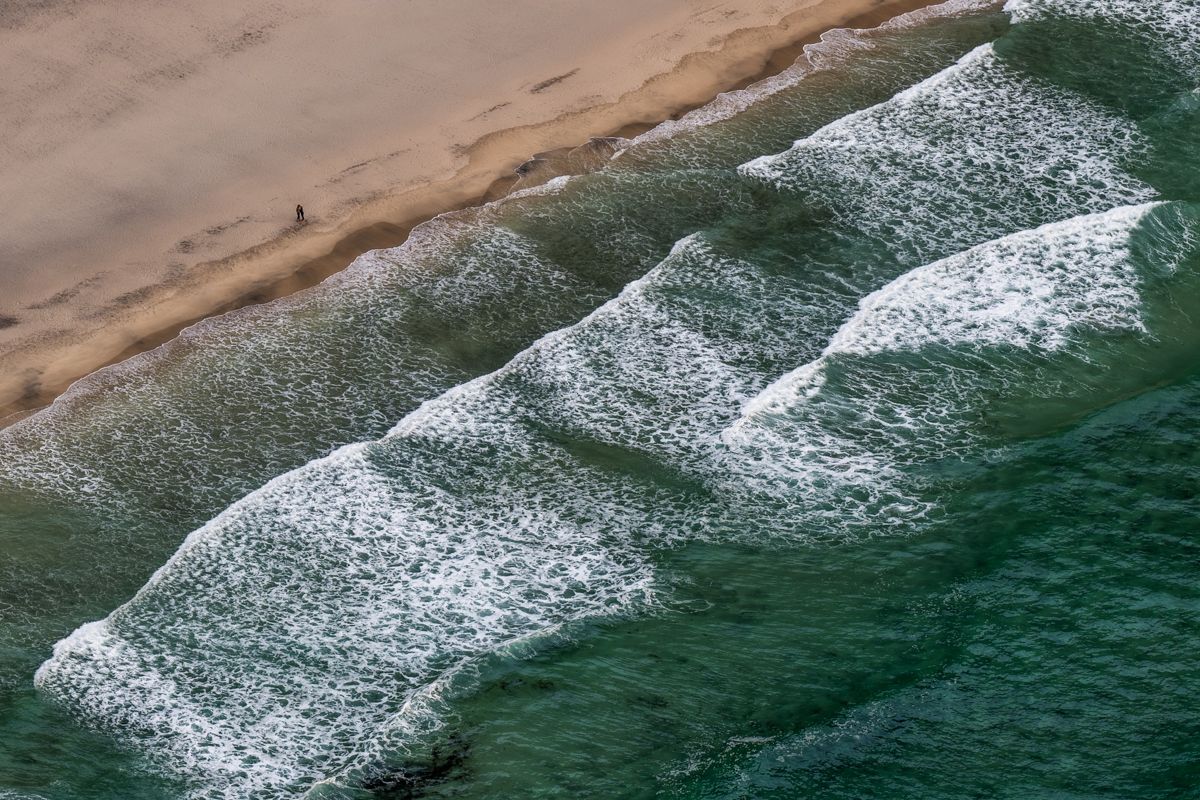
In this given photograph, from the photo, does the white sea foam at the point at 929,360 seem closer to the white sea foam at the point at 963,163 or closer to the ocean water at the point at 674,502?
the ocean water at the point at 674,502

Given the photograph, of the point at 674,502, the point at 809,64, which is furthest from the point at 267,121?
the point at 674,502

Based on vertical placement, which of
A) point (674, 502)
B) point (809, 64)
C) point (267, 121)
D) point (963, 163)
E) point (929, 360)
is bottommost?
point (674, 502)

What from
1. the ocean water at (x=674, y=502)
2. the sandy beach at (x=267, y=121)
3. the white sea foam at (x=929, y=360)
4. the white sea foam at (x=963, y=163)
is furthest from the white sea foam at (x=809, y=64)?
the white sea foam at (x=929, y=360)

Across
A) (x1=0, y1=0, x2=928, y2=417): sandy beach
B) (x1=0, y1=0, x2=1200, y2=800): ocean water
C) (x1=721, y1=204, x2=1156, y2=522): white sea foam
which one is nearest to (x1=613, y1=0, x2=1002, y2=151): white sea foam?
(x1=0, y1=0, x2=928, y2=417): sandy beach

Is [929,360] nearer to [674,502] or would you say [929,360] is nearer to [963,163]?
[674,502]

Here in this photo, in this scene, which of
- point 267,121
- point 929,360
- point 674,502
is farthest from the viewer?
point 267,121

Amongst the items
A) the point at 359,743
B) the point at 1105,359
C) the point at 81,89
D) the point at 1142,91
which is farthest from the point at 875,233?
the point at 81,89

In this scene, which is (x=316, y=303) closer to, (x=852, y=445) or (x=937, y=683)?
(x=852, y=445)

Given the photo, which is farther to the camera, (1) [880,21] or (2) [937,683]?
(1) [880,21]
